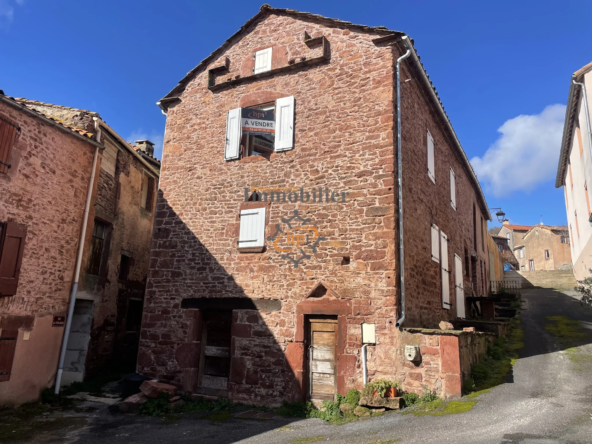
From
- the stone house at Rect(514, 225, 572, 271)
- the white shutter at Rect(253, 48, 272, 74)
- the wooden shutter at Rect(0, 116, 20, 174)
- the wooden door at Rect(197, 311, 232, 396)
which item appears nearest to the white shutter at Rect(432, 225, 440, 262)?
the wooden door at Rect(197, 311, 232, 396)

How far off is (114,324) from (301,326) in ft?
20.2

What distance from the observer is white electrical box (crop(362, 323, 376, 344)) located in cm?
784

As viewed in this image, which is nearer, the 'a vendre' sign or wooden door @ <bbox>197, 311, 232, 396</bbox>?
wooden door @ <bbox>197, 311, 232, 396</bbox>

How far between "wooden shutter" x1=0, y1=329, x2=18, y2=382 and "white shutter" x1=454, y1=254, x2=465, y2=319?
10.8 m

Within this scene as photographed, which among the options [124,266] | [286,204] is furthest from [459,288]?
[124,266]

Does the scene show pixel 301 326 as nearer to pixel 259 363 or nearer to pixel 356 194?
pixel 259 363

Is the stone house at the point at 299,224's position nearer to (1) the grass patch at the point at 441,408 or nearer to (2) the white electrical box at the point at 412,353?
(2) the white electrical box at the point at 412,353

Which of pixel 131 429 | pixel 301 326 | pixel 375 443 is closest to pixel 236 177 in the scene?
pixel 301 326

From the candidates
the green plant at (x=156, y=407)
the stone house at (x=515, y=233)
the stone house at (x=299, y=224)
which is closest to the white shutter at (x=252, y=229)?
the stone house at (x=299, y=224)

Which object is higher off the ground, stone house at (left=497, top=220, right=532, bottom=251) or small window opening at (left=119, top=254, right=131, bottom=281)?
stone house at (left=497, top=220, right=532, bottom=251)

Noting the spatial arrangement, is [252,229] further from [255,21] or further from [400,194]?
[255,21]

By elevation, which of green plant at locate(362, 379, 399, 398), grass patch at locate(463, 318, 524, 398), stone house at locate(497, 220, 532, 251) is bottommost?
green plant at locate(362, 379, 399, 398)

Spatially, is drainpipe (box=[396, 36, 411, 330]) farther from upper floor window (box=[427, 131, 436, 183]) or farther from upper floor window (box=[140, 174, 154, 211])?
upper floor window (box=[140, 174, 154, 211])

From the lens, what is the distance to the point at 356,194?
8680mm
